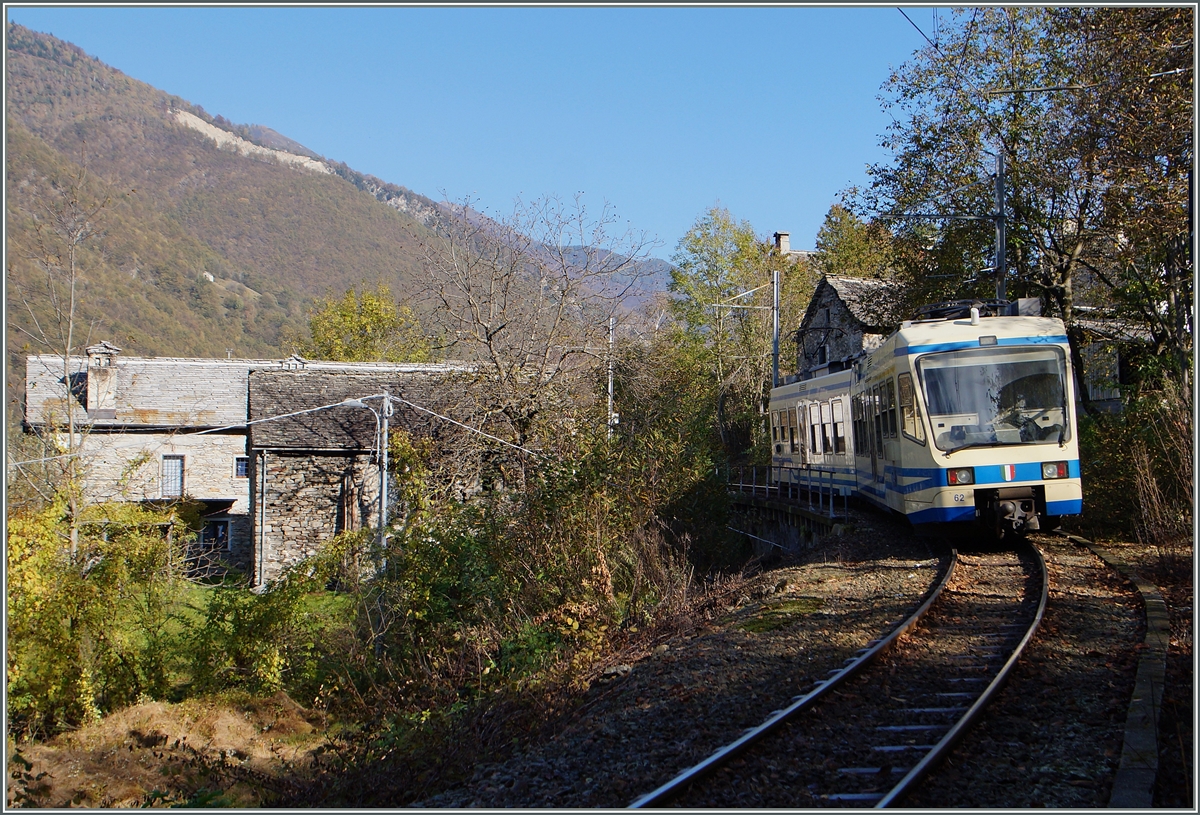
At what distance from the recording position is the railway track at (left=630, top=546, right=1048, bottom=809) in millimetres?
5746

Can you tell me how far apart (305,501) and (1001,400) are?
21.6 metres

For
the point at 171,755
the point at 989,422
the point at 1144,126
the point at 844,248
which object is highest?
the point at 844,248

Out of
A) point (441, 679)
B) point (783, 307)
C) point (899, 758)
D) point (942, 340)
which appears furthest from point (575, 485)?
point (783, 307)

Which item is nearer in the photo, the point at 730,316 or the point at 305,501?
the point at 305,501

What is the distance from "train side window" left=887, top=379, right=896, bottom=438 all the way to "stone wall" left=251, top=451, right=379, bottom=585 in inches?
713

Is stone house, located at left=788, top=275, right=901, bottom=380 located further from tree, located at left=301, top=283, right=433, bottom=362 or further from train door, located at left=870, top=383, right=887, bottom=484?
tree, located at left=301, top=283, right=433, bottom=362

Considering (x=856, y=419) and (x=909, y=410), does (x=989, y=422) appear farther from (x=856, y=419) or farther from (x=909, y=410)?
(x=856, y=419)

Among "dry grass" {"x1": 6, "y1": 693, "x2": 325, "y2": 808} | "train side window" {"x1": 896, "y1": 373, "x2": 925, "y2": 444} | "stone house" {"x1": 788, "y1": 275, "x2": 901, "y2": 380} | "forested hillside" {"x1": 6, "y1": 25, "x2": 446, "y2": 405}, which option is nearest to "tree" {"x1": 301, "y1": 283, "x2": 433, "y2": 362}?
"forested hillside" {"x1": 6, "y1": 25, "x2": 446, "y2": 405}

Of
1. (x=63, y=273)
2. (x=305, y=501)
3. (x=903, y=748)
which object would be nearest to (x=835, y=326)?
(x=305, y=501)

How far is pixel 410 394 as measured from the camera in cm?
3041

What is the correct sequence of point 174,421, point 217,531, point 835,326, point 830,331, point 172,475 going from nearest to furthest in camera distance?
1. point 217,531
2. point 172,475
3. point 174,421
4. point 835,326
5. point 830,331

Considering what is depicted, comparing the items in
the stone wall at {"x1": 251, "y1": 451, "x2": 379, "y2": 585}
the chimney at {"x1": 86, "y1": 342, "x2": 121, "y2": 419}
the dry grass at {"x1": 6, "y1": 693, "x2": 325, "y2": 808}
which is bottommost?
the dry grass at {"x1": 6, "y1": 693, "x2": 325, "y2": 808}

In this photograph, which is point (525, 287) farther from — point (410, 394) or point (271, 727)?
point (271, 727)

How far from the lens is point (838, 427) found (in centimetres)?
2173
